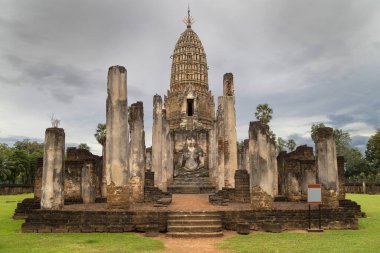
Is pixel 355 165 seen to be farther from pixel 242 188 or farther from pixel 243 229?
pixel 243 229

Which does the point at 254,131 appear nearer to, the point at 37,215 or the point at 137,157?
the point at 137,157

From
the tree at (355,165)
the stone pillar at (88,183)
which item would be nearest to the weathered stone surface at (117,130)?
the stone pillar at (88,183)

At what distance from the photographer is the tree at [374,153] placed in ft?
155

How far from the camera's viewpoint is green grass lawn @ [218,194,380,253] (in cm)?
957

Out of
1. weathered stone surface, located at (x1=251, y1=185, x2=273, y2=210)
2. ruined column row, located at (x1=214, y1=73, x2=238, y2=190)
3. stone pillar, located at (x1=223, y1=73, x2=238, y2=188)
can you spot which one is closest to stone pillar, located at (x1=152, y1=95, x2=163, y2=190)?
ruined column row, located at (x1=214, y1=73, x2=238, y2=190)

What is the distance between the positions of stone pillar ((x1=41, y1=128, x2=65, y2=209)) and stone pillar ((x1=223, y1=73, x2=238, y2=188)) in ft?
33.5

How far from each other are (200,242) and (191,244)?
0.38 meters

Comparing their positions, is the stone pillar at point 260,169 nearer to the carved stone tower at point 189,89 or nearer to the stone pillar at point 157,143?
the stone pillar at point 157,143

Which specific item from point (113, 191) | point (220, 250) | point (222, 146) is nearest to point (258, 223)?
point (220, 250)

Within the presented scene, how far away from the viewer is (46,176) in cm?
1398

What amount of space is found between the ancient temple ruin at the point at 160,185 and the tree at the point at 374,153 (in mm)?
27600

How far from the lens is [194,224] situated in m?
12.6

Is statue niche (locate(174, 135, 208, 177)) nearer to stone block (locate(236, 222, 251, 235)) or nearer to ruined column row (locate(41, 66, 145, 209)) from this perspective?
ruined column row (locate(41, 66, 145, 209))

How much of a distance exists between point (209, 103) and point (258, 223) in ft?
116
